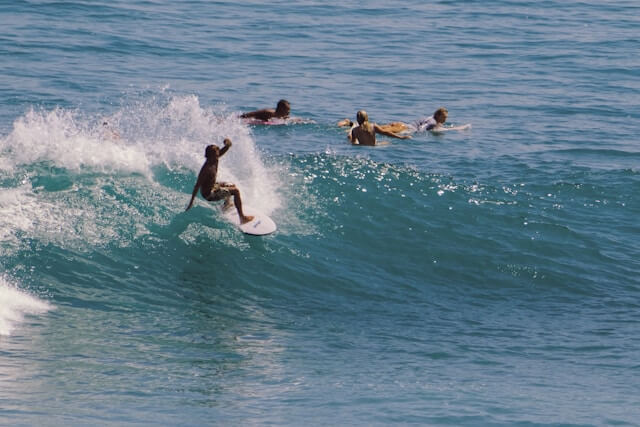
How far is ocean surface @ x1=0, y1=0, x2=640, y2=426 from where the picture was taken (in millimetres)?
11070

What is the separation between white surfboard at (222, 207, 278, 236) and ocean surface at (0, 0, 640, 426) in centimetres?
20

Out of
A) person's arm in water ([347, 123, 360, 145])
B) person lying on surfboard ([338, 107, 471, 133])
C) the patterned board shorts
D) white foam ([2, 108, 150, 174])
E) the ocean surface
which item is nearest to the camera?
the ocean surface

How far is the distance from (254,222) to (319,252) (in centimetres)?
113

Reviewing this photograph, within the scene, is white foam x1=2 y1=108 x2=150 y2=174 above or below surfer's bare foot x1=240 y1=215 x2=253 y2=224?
above

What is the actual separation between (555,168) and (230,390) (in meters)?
11.6

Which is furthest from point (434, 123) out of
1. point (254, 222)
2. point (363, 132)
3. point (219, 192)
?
point (219, 192)

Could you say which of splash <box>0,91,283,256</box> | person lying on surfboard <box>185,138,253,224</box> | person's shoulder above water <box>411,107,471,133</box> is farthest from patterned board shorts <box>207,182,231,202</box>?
person's shoulder above water <box>411,107,471,133</box>

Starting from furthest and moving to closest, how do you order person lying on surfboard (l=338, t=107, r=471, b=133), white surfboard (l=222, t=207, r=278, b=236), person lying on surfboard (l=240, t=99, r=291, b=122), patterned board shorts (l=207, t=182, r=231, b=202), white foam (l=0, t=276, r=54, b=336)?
person lying on surfboard (l=240, t=99, r=291, b=122)
person lying on surfboard (l=338, t=107, r=471, b=133)
patterned board shorts (l=207, t=182, r=231, b=202)
white surfboard (l=222, t=207, r=278, b=236)
white foam (l=0, t=276, r=54, b=336)

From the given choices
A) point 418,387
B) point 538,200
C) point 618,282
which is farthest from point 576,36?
point 418,387

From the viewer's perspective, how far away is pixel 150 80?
28312 mm

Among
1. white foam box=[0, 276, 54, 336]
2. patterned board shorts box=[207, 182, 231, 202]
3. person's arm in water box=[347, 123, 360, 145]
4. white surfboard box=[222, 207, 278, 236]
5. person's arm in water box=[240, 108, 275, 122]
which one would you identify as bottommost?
white foam box=[0, 276, 54, 336]

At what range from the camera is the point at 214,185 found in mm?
15883

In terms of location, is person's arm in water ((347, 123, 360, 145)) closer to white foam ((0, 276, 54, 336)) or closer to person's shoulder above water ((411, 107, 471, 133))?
person's shoulder above water ((411, 107, 471, 133))

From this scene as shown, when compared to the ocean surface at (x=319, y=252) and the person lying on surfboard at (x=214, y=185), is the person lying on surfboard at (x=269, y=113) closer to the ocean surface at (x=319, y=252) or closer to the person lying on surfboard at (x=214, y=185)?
the ocean surface at (x=319, y=252)
